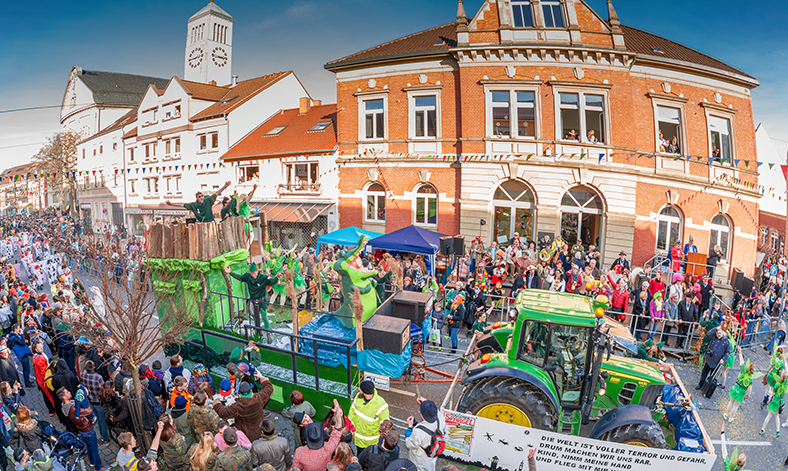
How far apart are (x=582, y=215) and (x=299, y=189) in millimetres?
15759

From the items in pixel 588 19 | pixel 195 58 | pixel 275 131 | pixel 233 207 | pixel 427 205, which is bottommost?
pixel 233 207

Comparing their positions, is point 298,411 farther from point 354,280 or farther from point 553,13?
point 553,13

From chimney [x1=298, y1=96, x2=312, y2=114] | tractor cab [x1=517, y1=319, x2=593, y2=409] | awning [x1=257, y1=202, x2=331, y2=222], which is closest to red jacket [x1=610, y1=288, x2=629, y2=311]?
tractor cab [x1=517, y1=319, x2=593, y2=409]

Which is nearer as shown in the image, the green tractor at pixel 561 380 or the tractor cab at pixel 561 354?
the green tractor at pixel 561 380

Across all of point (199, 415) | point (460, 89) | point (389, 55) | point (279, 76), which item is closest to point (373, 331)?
point (199, 415)

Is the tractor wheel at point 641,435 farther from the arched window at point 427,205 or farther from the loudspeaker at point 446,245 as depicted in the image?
the arched window at point 427,205

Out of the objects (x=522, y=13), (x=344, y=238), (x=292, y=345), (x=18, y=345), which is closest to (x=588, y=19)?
(x=522, y=13)

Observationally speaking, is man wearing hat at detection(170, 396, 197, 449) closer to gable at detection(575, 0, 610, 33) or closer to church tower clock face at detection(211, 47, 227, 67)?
gable at detection(575, 0, 610, 33)

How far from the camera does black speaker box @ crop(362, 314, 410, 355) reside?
293 inches

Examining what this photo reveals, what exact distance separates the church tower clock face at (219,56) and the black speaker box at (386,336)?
59320 mm

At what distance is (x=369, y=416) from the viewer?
576 centimetres

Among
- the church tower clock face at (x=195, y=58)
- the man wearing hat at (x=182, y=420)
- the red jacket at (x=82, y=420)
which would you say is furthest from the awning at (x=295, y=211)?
the church tower clock face at (x=195, y=58)

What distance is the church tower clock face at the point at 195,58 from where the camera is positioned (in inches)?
2172

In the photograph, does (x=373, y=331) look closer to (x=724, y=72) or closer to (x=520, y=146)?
(x=520, y=146)
